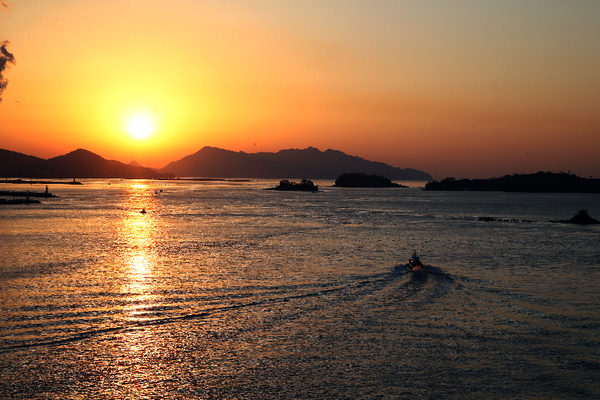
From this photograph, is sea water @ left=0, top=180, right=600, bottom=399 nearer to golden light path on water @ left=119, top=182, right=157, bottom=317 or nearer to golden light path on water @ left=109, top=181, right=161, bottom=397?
golden light path on water @ left=109, top=181, right=161, bottom=397

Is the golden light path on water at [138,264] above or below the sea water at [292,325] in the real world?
below

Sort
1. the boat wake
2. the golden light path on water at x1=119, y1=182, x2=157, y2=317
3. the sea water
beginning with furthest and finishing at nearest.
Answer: the golden light path on water at x1=119, y1=182, x2=157, y2=317, the boat wake, the sea water

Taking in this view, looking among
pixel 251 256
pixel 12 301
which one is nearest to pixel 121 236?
pixel 251 256

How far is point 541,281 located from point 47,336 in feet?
92.3

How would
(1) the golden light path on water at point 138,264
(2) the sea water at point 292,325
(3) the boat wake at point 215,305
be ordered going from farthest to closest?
(1) the golden light path on water at point 138,264 < (3) the boat wake at point 215,305 < (2) the sea water at point 292,325

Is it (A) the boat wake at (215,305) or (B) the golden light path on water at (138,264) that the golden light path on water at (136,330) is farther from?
(A) the boat wake at (215,305)

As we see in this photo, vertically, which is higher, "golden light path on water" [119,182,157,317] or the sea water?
the sea water

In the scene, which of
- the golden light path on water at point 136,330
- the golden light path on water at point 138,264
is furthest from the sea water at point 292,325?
the golden light path on water at point 138,264

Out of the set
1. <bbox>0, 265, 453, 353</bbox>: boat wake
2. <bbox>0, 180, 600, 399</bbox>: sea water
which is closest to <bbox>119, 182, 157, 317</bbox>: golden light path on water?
<bbox>0, 180, 600, 399</bbox>: sea water

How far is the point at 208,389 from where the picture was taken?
13398 millimetres

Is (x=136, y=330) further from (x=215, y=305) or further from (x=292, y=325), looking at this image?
(x=292, y=325)

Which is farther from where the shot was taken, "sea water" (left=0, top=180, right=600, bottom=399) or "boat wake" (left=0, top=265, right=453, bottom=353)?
"boat wake" (left=0, top=265, right=453, bottom=353)

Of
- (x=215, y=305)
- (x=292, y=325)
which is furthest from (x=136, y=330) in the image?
(x=292, y=325)

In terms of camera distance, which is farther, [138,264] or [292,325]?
[138,264]
